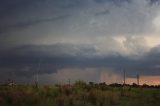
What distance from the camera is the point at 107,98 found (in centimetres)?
5622

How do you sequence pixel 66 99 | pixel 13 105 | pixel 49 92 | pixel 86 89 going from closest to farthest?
pixel 13 105 → pixel 66 99 → pixel 49 92 → pixel 86 89

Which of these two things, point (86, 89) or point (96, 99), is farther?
point (86, 89)

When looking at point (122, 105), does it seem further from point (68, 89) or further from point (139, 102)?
point (68, 89)

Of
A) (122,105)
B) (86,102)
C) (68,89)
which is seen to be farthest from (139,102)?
(68,89)

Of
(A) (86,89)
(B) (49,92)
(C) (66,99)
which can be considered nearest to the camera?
(C) (66,99)

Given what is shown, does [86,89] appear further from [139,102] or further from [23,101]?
[23,101]

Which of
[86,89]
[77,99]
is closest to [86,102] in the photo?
[77,99]

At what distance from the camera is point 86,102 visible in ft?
178

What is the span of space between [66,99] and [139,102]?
922 cm

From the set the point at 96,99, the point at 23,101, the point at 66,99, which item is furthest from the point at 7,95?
the point at 96,99

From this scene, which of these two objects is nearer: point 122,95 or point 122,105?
point 122,105

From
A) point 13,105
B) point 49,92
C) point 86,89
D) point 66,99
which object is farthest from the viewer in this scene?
point 86,89

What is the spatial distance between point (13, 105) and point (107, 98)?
12.4 metres

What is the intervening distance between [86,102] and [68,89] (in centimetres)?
779
